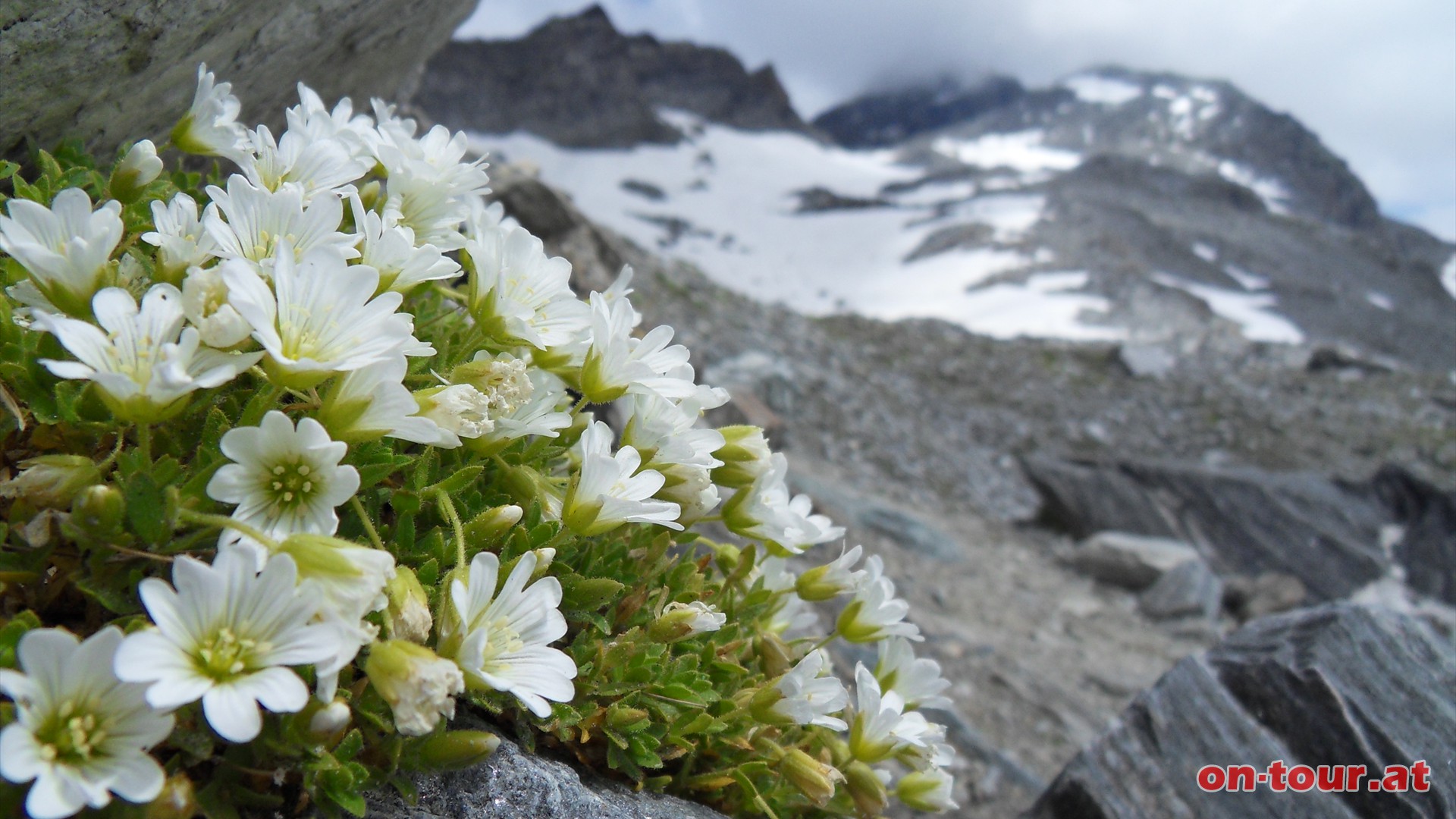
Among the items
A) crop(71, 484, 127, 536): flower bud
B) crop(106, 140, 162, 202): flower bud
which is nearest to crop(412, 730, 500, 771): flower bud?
crop(71, 484, 127, 536): flower bud

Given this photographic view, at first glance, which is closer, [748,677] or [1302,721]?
[748,677]

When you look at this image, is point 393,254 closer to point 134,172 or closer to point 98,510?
point 98,510

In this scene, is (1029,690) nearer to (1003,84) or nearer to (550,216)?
(550,216)

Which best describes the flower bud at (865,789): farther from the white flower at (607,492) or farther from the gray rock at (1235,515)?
the gray rock at (1235,515)

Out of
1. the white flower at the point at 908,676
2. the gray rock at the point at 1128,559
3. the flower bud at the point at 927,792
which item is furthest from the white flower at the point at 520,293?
the gray rock at the point at 1128,559

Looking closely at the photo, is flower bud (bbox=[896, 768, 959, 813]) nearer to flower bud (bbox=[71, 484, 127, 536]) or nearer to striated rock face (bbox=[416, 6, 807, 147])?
flower bud (bbox=[71, 484, 127, 536])

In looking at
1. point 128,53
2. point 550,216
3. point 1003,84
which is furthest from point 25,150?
point 1003,84
